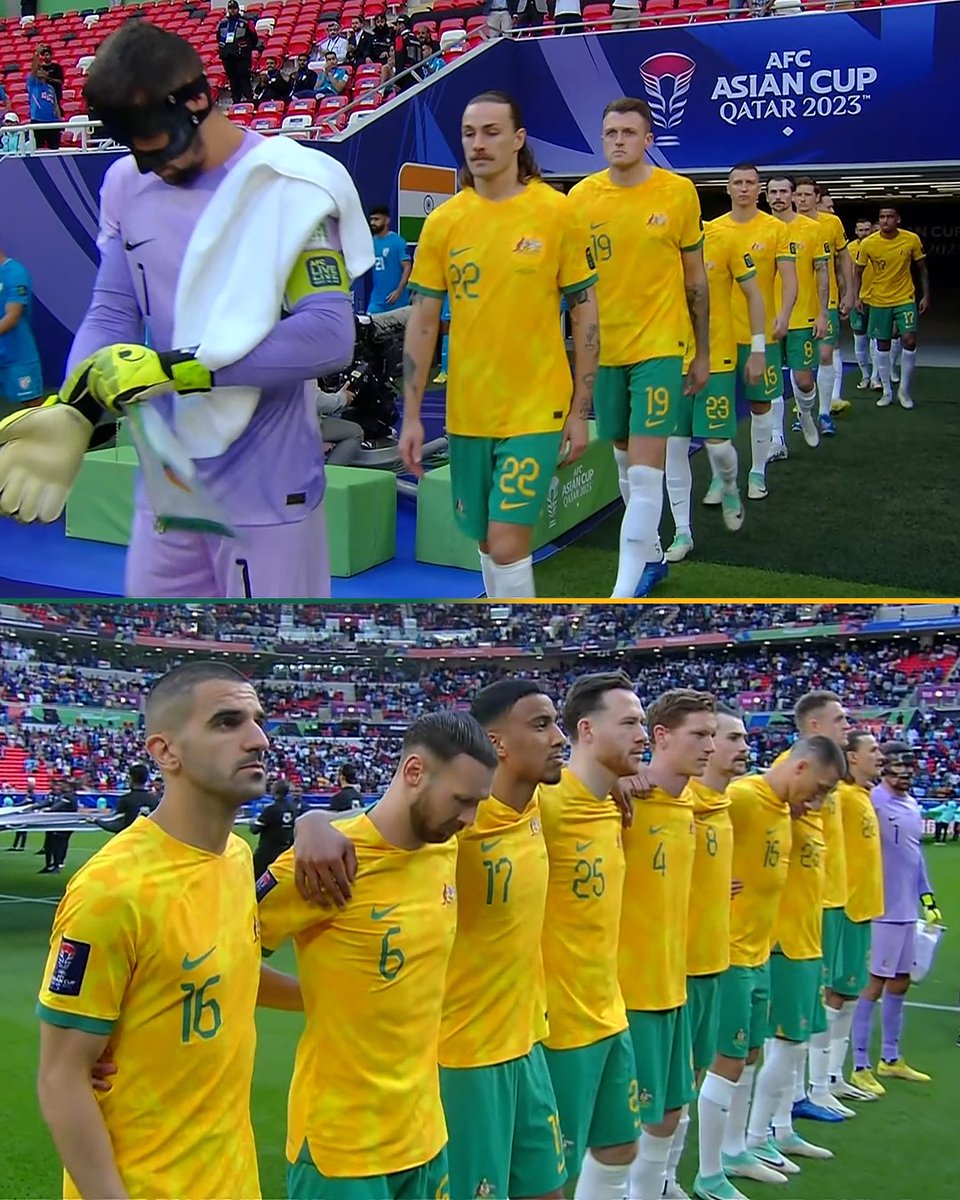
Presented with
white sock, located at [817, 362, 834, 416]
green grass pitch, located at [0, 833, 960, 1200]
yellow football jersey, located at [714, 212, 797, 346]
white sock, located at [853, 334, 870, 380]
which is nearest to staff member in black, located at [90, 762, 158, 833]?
green grass pitch, located at [0, 833, 960, 1200]

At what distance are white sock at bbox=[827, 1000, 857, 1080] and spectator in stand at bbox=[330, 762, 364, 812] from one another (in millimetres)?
2231

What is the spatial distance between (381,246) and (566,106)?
423cm

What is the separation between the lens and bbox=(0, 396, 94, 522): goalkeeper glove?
165 cm

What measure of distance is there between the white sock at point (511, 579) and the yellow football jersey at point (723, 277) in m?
2.98

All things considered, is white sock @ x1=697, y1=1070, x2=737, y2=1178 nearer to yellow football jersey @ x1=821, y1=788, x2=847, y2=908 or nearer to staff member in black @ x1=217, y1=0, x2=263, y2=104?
yellow football jersey @ x1=821, y1=788, x2=847, y2=908

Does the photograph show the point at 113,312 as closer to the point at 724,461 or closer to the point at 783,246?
the point at 724,461

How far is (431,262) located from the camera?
2906 millimetres

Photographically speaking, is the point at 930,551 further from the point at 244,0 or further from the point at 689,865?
the point at 244,0

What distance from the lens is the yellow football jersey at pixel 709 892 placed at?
3.78 meters

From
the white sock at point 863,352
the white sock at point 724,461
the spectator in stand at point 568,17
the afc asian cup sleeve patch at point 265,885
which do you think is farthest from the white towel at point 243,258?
the white sock at point 863,352

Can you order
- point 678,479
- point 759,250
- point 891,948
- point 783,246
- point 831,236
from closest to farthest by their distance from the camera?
point 678,479 < point 891,948 < point 759,250 < point 783,246 < point 831,236

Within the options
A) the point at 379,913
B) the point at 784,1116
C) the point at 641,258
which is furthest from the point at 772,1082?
the point at 641,258

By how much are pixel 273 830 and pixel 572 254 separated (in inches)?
87.7

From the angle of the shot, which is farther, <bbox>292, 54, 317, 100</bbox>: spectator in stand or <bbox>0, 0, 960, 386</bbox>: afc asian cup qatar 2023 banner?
<bbox>292, 54, 317, 100</bbox>: spectator in stand
